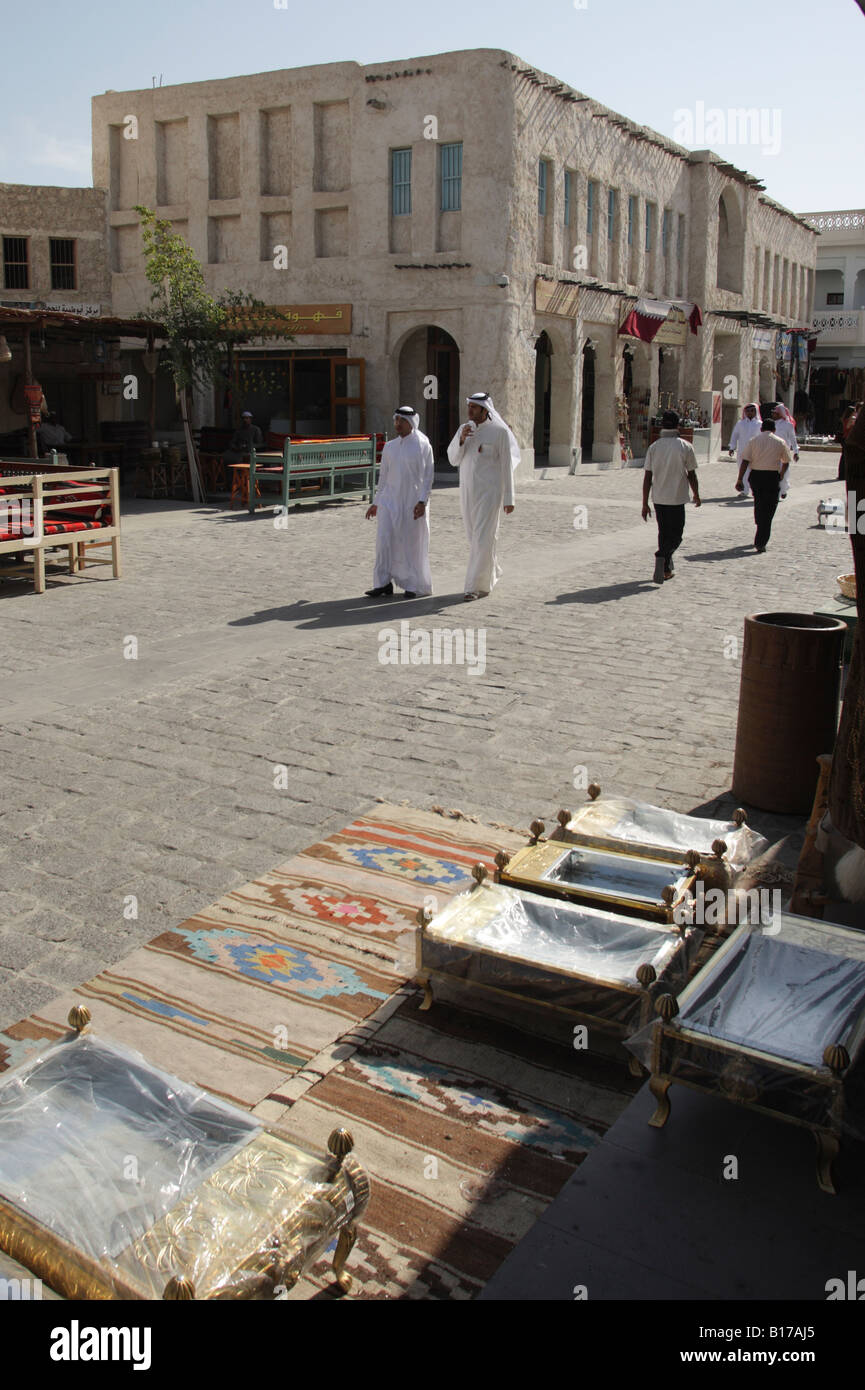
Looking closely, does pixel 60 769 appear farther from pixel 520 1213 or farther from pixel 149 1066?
pixel 520 1213

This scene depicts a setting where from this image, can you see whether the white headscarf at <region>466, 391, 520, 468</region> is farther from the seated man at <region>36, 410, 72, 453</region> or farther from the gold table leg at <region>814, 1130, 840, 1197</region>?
the seated man at <region>36, 410, 72, 453</region>

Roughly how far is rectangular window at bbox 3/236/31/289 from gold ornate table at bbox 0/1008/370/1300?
2857cm

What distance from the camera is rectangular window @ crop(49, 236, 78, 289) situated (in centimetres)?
2808

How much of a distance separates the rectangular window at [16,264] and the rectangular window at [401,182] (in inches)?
367

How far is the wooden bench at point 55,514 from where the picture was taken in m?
10.8

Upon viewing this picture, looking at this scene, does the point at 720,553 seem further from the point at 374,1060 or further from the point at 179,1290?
the point at 179,1290

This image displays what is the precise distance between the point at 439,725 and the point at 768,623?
2161 millimetres

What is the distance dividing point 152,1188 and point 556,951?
1542mm

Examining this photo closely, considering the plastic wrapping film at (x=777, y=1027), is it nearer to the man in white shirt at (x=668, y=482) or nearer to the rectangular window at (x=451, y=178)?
the man in white shirt at (x=668, y=482)

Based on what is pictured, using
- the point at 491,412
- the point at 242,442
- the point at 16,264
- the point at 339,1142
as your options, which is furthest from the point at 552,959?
the point at 16,264

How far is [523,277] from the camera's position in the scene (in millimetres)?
24938

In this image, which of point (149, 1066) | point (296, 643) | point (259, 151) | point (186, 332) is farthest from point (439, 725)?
point (259, 151)

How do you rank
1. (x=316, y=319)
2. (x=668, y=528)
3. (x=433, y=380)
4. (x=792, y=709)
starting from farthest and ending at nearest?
(x=433, y=380) → (x=316, y=319) → (x=668, y=528) → (x=792, y=709)

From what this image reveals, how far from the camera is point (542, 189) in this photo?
84.2 ft
